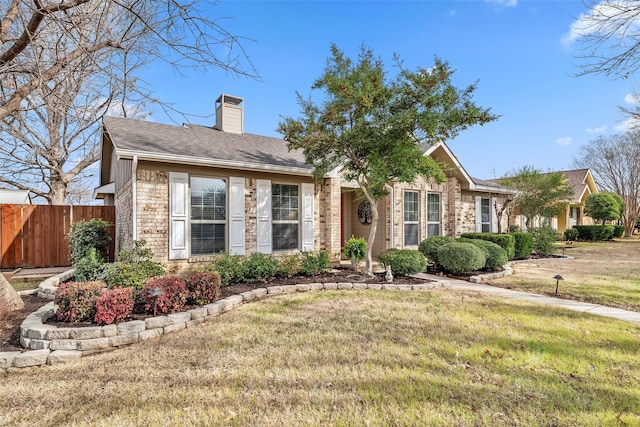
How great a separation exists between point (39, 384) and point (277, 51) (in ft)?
15.0

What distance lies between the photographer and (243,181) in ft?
28.3

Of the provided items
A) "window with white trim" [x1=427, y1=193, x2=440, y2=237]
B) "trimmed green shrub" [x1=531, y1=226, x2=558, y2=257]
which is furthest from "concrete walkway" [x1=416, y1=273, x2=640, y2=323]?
"trimmed green shrub" [x1=531, y1=226, x2=558, y2=257]

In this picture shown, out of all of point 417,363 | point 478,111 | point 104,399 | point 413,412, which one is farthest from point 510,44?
point 104,399

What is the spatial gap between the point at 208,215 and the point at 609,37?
27.8 ft

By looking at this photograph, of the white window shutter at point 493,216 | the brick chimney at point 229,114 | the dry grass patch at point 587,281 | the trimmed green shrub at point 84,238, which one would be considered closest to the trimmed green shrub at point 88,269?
the trimmed green shrub at point 84,238

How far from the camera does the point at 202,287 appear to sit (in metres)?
5.44

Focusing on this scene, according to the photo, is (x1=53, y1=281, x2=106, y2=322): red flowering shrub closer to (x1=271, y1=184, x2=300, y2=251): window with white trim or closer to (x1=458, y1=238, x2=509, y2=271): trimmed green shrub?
(x1=271, y1=184, x2=300, y2=251): window with white trim

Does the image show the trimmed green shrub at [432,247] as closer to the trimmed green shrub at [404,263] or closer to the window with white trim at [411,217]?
the trimmed green shrub at [404,263]

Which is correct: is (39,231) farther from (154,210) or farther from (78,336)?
(78,336)

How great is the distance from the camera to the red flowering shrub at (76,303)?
4430mm

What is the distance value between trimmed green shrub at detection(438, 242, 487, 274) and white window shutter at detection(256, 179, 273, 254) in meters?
4.84

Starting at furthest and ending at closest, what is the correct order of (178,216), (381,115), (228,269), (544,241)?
(544,241) < (178,216) < (381,115) < (228,269)

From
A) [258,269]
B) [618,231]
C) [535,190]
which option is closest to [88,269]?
[258,269]

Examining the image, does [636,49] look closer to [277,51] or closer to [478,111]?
[478,111]
